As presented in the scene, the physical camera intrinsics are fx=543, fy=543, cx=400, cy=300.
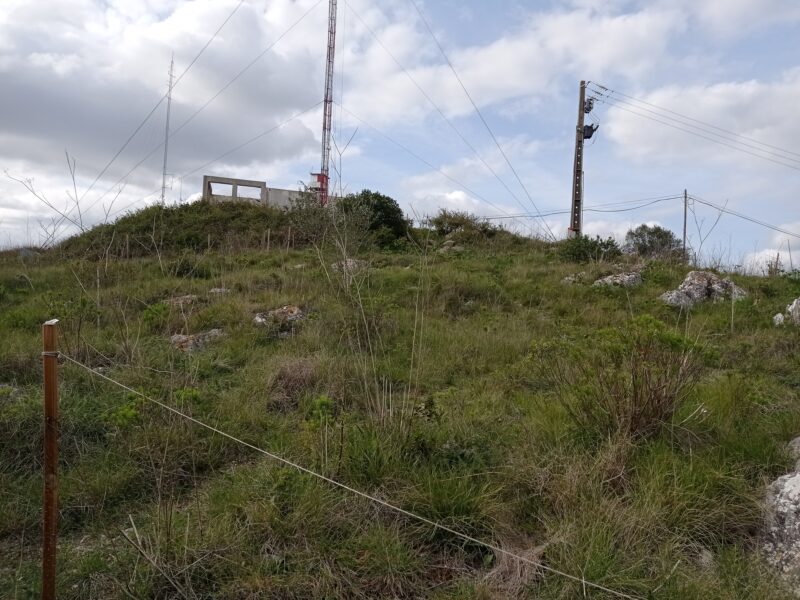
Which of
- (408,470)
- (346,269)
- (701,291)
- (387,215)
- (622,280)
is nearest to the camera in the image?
(408,470)

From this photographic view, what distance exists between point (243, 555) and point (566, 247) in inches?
396

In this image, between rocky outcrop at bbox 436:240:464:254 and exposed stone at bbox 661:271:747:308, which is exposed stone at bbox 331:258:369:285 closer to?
exposed stone at bbox 661:271:747:308

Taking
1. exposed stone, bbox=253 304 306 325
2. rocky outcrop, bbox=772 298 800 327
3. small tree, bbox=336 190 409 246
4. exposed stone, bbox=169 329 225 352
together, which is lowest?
exposed stone, bbox=169 329 225 352

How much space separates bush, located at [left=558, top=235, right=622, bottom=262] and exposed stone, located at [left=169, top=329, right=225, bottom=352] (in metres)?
7.49

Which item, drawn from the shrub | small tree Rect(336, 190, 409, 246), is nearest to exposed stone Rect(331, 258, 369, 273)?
the shrub

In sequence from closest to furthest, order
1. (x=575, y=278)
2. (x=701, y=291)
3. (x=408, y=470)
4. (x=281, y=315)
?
(x=408, y=470) < (x=281, y=315) < (x=701, y=291) < (x=575, y=278)

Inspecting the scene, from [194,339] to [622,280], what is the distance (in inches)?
249

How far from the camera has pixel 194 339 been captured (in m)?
5.57

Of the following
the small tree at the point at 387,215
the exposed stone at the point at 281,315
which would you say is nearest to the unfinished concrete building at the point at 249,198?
the small tree at the point at 387,215

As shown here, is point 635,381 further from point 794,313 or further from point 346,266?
point 794,313

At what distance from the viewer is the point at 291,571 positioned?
7.09 feet

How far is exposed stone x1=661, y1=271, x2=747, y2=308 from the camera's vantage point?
24.5ft

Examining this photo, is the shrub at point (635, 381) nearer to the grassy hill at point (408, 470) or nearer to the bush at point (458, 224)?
the grassy hill at point (408, 470)

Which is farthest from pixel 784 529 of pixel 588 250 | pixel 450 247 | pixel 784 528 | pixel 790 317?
pixel 450 247
